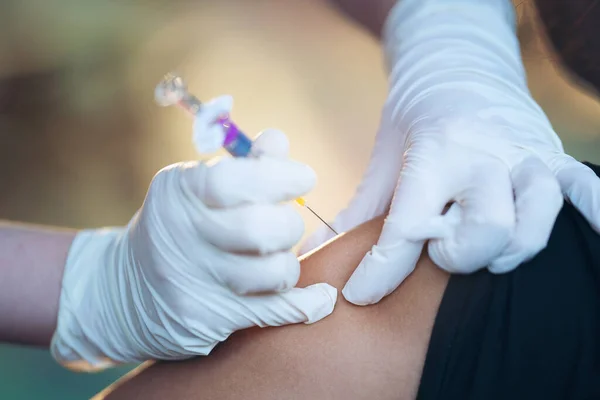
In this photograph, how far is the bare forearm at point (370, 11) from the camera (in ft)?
4.39

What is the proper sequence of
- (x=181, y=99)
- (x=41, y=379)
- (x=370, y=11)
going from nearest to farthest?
(x=181, y=99), (x=370, y=11), (x=41, y=379)

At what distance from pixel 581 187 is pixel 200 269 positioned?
1.84 ft

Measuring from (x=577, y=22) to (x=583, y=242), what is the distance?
1.08 meters

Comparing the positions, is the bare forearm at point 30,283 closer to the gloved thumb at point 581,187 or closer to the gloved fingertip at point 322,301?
the gloved fingertip at point 322,301

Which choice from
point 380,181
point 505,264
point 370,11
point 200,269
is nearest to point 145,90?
point 370,11

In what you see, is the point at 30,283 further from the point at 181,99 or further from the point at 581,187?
the point at 581,187

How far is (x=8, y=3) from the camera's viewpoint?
2332 mm

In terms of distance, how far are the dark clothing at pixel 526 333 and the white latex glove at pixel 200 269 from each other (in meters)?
0.18

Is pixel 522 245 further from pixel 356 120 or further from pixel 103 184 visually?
pixel 103 184

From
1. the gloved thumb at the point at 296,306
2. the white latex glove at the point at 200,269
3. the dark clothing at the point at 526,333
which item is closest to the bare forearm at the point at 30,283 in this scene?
the white latex glove at the point at 200,269

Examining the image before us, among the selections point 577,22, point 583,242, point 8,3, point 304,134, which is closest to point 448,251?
point 583,242

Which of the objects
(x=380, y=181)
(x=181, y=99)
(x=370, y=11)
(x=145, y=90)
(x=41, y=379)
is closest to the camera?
(x=181, y=99)

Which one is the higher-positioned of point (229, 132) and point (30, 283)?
point (229, 132)

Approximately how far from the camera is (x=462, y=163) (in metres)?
0.78
